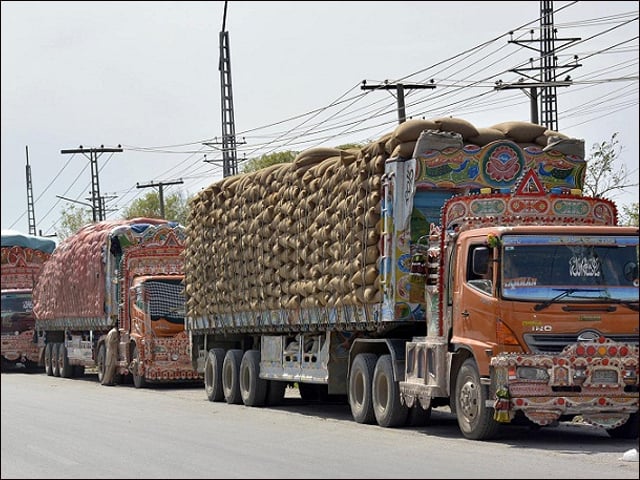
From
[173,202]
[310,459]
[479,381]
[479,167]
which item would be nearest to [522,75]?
[479,167]

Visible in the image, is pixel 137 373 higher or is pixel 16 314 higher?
pixel 16 314

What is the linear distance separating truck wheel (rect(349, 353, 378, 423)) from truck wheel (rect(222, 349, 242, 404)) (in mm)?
5874

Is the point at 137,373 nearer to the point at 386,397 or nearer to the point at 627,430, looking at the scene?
the point at 386,397

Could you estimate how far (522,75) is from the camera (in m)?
35.3

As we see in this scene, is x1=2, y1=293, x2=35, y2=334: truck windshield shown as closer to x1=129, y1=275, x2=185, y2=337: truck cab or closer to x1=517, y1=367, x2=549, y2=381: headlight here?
x1=129, y1=275, x2=185, y2=337: truck cab

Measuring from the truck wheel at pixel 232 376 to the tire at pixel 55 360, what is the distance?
15539 mm

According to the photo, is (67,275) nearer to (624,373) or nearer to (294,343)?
(294,343)

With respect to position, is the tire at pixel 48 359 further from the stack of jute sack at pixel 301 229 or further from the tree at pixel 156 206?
the tree at pixel 156 206

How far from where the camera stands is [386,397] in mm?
19078

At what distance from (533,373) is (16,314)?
32.7 metres

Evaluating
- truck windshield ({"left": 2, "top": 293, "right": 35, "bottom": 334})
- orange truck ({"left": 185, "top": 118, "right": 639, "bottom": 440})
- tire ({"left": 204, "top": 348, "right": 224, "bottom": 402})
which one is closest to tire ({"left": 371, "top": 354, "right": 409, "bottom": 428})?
orange truck ({"left": 185, "top": 118, "right": 639, "bottom": 440})

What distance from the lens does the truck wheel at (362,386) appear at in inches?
773

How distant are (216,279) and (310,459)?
1362 centimetres

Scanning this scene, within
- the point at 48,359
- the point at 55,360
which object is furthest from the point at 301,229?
the point at 48,359
